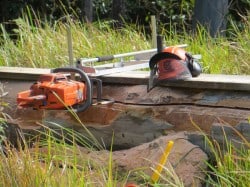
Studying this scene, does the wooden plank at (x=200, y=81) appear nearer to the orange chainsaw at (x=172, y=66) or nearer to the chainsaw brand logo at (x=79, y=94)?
the orange chainsaw at (x=172, y=66)

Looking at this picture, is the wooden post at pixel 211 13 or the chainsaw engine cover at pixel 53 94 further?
the wooden post at pixel 211 13

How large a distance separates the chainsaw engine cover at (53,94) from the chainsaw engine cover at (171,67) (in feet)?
1.72

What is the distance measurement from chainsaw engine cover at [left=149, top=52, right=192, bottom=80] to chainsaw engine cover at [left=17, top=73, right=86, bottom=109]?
0.52m

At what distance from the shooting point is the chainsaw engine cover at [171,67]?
4.40 metres

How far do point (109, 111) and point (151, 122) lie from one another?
36 centimetres

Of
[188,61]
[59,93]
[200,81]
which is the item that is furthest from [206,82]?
[59,93]

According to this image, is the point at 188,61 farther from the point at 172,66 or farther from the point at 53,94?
the point at 53,94

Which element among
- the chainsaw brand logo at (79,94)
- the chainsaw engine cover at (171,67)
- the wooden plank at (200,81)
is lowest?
the chainsaw brand logo at (79,94)

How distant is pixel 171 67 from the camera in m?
4.39

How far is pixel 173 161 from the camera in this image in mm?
4047

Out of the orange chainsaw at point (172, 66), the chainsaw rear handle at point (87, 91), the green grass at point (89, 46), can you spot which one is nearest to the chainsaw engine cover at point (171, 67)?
the orange chainsaw at point (172, 66)

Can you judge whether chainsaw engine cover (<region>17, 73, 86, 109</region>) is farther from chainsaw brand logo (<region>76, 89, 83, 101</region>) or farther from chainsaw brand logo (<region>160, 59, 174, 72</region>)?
chainsaw brand logo (<region>160, 59, 174, 72</region>)

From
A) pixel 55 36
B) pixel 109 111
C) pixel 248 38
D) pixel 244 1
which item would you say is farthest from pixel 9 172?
pixel 244 1

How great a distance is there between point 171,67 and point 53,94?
76 cm
